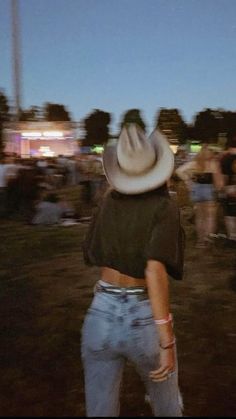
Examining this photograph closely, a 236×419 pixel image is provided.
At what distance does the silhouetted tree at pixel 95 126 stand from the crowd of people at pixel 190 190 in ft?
229

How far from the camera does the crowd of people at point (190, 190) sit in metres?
8.67

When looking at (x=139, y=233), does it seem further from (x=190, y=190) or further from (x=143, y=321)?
(x=190, y=190)

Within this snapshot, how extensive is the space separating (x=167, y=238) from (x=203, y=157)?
6.61m

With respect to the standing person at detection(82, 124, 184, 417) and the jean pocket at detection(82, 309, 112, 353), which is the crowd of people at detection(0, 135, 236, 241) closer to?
the standing person at detection(82, 124, 184, 417)

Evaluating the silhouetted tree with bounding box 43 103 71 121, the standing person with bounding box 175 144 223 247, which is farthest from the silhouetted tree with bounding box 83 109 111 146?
the standing person with bounding box 175 144 223 247

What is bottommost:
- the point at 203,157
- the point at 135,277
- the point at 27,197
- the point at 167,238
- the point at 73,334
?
the point at 73,334

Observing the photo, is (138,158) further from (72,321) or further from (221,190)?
(221,190)

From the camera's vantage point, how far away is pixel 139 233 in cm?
242

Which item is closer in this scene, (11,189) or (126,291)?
(126,291)

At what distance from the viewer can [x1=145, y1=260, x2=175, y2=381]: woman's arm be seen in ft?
7.80

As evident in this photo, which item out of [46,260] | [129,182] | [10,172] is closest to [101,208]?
[129,182]

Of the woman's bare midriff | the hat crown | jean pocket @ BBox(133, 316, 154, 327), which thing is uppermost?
the hat crown

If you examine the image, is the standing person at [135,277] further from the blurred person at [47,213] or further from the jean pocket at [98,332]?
the blurred person at [47,213]

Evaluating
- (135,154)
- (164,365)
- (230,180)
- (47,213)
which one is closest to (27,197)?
(47,213)
